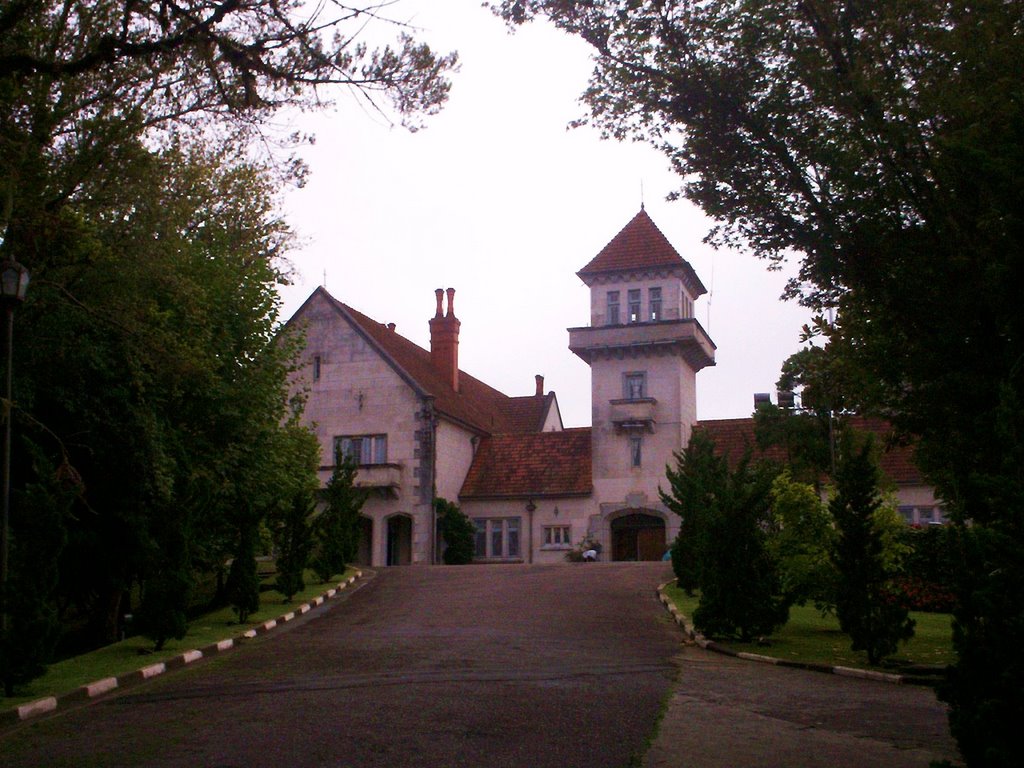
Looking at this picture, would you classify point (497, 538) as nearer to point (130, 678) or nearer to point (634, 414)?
point (634, 414)

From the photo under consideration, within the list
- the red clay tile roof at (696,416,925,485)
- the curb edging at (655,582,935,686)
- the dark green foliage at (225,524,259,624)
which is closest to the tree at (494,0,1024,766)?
the curb edging at (655,582,935,686)

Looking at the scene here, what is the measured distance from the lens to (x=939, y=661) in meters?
15.3

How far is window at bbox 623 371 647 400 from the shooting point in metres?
46.1

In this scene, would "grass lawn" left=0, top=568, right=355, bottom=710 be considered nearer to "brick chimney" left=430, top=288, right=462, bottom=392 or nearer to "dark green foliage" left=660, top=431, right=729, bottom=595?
"dark green foliage" left=660, top=431, right=729, bottom=595

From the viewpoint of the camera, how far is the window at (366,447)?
1807 inches

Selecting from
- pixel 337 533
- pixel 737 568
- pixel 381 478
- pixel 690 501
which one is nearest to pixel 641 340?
pixel 381 478

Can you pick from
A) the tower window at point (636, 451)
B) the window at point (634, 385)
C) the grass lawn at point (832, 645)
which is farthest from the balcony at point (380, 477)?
the grass lawn at point (832, 645)

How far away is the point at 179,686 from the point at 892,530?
1200 centimetres

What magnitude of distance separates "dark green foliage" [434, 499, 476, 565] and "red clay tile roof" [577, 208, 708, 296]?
37.9 ft

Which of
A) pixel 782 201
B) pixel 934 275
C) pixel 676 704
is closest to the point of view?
pixel 676 704

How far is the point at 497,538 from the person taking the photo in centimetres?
4697

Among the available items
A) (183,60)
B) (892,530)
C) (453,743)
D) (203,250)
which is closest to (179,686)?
(453,743)

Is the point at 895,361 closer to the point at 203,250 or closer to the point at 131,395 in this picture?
the point at 131,395

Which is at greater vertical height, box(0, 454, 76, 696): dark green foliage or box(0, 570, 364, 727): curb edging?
box(0, 454, 76, 696): dark green foliage
